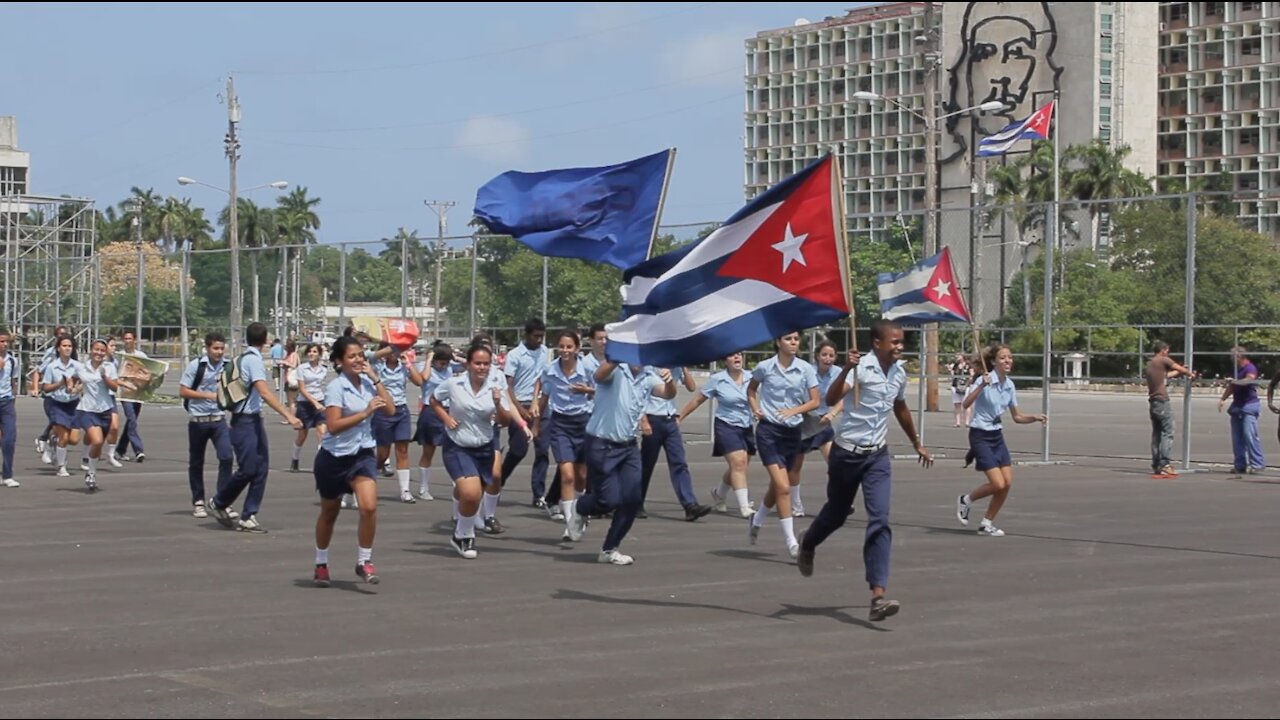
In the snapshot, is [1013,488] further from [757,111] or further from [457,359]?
A: [757,111]

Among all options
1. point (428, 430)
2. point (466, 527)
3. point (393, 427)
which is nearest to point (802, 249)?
point (466, 527)

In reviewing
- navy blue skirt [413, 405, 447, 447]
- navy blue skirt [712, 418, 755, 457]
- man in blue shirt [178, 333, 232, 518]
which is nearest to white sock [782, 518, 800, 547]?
navy blue skirt [712, 418, 755, 457]

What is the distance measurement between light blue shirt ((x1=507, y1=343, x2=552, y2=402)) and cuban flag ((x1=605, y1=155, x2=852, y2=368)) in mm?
5781

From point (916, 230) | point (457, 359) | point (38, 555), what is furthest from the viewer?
point (916, 230)

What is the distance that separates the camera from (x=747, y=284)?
1141 centimetres

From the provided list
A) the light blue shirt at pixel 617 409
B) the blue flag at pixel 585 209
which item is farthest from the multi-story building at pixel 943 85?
the light blue shirt at pixel 617 409

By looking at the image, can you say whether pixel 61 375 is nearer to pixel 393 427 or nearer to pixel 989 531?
pixel 393 427

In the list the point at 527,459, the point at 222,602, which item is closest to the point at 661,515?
the point at 222,602

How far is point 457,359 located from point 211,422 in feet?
8.99

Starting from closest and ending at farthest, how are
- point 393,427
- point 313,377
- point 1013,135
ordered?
point 393,427 → point 313,377 → point 1013,135

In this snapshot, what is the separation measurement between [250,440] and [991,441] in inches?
269

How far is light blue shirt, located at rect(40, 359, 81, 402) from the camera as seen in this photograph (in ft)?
66.9

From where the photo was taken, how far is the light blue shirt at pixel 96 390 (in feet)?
65.6

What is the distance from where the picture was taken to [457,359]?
17.7 m
